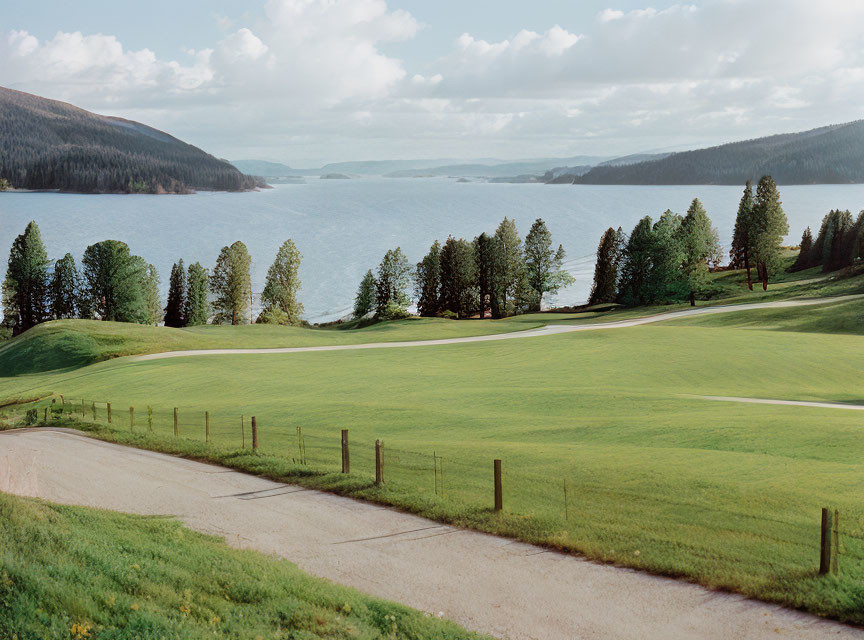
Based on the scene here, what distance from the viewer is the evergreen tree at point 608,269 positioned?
96.7 meters

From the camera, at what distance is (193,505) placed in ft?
58.2

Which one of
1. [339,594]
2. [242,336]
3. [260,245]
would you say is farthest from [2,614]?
[260,245]

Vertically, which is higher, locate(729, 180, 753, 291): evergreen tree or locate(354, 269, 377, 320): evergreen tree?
locate(729, 180, 753, 291): evergreen tree

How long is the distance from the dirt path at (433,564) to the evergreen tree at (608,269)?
8227 cm

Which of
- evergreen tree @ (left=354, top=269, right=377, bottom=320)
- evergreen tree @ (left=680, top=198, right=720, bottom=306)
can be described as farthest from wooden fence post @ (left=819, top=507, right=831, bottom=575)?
evergreen tree @ (left=354, top=269, right=377, bottom=320)

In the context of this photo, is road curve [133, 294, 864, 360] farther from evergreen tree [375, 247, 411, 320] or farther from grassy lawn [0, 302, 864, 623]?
evergreen tree [375, 247, 411, 320]

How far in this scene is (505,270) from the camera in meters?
94.1

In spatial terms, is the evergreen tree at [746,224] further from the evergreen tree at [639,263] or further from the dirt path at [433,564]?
the dirt path at [433,564]

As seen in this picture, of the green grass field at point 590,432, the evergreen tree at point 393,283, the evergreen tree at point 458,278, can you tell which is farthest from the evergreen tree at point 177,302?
the green grass field at point 590,432

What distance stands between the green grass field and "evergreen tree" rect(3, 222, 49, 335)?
50.0m

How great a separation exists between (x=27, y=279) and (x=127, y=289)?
680 inches

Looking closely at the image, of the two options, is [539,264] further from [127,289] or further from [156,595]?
[156,595]

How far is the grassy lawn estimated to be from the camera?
46.5ft

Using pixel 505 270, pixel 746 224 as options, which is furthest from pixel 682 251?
pixel 505 270
